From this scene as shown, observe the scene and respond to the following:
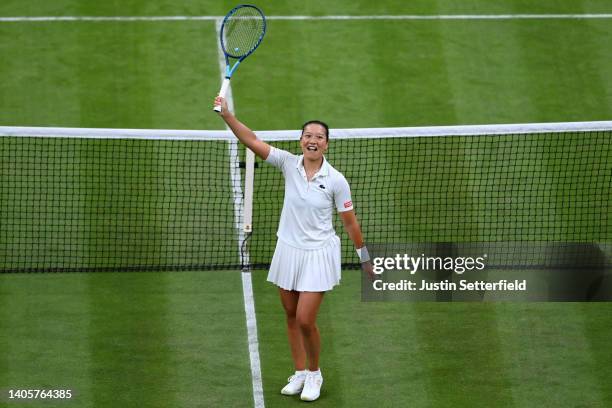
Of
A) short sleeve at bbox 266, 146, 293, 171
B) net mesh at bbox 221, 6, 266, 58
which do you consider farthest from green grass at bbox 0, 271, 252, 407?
net mesh at bbox 221, 6, 266, 58

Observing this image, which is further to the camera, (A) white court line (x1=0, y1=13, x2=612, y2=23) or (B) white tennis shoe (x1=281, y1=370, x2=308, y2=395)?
(A) white court line (x1=0, y1=13, x2=612, y2=23)

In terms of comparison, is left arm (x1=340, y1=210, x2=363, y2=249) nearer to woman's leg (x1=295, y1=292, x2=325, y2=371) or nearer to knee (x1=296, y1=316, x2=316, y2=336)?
woman's leg (x1=295, y1=292, x2=325, y2=371)

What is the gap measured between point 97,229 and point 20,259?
40.1 inches

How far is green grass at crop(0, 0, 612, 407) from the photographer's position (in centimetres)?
1142

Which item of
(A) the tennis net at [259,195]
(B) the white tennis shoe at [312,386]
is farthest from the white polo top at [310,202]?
(A) the tennis net at [259,195]

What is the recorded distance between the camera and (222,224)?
1439 cm

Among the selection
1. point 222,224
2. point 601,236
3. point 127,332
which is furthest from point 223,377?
point 601,236

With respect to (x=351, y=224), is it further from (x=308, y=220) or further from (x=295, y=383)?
(x=295, y=383)

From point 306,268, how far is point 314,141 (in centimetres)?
110

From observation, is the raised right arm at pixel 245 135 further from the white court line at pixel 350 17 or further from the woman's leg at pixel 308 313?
the white court line at pixel 350 17

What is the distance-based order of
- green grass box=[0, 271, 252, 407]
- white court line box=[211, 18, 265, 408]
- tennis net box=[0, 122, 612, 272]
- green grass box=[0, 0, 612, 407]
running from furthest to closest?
tennis net box=[0, 122, 612, 272], green grass box=[0, 0, 612, 407], white court line box=[211, 18, 265, 408], green grass box=[0, 271, 252, 407]

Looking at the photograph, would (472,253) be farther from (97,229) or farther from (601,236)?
(97,229)

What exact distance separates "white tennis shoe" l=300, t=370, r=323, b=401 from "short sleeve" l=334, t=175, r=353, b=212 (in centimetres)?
162

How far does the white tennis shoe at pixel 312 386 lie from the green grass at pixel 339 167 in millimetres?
139
